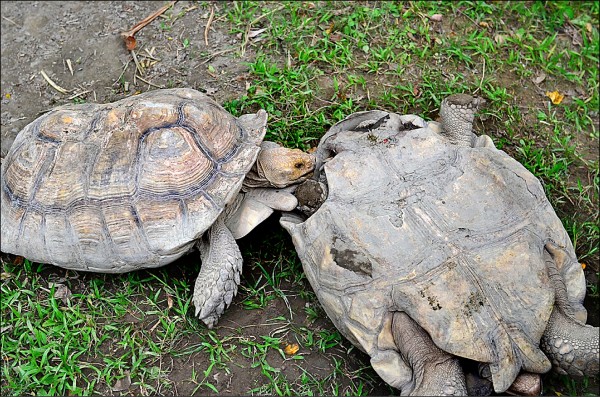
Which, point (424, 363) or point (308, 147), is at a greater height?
point (308, 147)

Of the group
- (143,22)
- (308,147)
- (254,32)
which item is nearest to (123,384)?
(308,147)

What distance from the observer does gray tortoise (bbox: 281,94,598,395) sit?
137 inches

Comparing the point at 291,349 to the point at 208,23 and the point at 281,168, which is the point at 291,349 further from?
the point at 208,23

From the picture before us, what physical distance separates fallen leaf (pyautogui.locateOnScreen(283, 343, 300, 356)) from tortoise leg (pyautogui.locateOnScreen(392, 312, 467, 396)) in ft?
2.31

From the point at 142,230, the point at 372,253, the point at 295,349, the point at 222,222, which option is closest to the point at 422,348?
the point at 372,253

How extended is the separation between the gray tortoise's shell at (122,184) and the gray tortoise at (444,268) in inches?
27.0

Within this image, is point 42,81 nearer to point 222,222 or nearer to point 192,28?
point 192,28

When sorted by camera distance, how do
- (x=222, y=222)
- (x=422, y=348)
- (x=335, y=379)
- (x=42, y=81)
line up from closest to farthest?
(x=422, y=348) → (x=335, y=379) → (x=222, y=222) → (x=42, y=81)

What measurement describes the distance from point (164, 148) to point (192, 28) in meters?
1.95

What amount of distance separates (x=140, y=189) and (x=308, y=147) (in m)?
1.50

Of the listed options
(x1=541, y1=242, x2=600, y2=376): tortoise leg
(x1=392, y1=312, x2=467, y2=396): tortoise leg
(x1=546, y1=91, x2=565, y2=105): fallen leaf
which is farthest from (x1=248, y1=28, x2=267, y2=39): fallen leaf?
(x1=541, y1=242, x2=600, y2=376): tortoise leg

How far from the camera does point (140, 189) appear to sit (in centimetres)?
396

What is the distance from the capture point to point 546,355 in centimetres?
368

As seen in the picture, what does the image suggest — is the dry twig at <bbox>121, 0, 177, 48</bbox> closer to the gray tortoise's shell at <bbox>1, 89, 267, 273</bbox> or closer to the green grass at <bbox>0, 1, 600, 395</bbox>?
the green grass at <bbox>0, 1, 600, 395</bbox>
